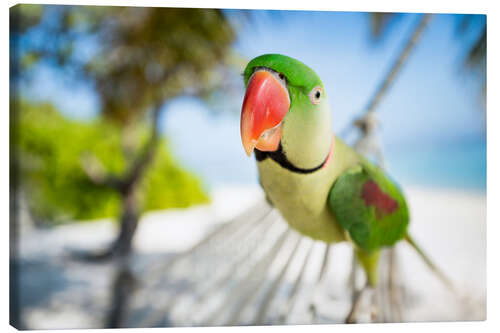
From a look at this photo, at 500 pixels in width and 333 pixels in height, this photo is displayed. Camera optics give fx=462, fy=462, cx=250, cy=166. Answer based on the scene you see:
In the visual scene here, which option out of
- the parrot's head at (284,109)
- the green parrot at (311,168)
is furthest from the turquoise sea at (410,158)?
the parrot's head at (284,109)

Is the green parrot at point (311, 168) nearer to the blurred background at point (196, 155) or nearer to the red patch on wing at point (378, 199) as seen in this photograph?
the red patch on wing at point (378, 199)

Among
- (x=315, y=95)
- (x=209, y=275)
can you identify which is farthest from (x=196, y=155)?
(x=315, y=95)

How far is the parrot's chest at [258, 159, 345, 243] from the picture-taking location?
1.14 metres

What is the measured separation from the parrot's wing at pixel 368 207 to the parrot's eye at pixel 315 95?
262mm

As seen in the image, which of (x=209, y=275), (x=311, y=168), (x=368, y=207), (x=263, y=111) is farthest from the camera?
(x=209, y=275)

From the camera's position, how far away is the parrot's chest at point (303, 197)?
1.14 m

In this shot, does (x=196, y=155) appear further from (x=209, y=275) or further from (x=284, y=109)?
(x=284, y=109)

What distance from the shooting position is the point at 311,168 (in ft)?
3.77

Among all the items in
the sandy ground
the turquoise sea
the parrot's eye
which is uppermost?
the parrot's eye

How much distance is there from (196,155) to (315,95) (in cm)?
110

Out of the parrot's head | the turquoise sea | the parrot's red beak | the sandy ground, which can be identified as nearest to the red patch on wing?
the parrot's head

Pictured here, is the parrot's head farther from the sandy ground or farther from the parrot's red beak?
the sandy ground
